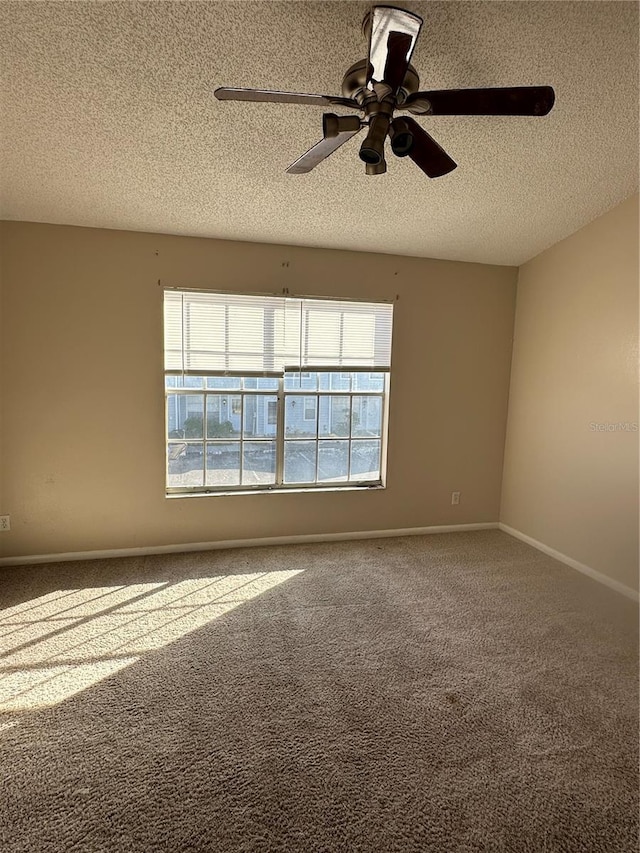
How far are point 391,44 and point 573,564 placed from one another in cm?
355

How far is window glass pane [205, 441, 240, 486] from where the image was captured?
12.3ft

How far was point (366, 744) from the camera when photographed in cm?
181

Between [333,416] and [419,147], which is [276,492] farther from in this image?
[419,147]

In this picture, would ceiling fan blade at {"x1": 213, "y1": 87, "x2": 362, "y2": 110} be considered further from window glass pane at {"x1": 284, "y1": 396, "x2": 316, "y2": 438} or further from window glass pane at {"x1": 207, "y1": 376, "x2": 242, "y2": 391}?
window glass pane at {"x1": 284, "y1": 396, "x2": 316, "y2": 438}

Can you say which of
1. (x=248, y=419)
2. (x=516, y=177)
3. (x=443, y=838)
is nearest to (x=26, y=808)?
(x=443, y=838)

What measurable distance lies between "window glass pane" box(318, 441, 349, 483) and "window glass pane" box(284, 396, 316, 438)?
20 centimetres

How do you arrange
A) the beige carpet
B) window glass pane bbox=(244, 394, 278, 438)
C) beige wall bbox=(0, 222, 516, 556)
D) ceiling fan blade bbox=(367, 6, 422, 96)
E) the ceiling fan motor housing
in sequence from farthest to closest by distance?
window glass pane bbox=(244, 394, 278, 438)
beige wall bbox=(0, 222, 516, 556)
the ceiling fan motor housing
the beige carpet
ceiling fan blade bbox=(367, 6, 422, 96)

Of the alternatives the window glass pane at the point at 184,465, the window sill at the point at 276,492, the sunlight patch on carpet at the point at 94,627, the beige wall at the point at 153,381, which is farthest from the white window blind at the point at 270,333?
the sunlight patch on carpet at the point at 94,627

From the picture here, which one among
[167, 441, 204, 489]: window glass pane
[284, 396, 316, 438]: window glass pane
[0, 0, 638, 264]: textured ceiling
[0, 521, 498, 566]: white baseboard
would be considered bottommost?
[0, 521, 498, 566]: white baseboard

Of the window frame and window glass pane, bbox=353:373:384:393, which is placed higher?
window glass pane, bbox=353:373:384:393

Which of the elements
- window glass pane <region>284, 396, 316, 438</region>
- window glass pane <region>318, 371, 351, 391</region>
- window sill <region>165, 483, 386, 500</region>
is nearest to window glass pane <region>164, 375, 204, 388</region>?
window glass pane <region>284, 396, 316, 438</region>

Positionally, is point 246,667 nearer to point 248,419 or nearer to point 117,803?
point 117,803

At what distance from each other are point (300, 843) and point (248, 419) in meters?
2.77

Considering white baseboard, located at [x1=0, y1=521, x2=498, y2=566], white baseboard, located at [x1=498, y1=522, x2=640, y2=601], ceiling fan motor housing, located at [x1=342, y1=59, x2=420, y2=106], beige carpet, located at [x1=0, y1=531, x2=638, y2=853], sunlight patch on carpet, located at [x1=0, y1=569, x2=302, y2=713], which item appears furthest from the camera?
white baseboard, located at [x1=0, y1=521, x2=498, y2=566]
